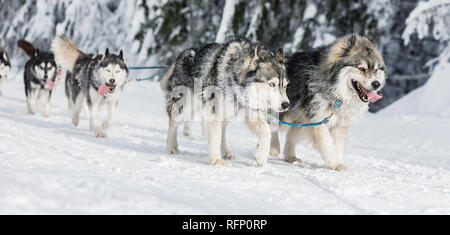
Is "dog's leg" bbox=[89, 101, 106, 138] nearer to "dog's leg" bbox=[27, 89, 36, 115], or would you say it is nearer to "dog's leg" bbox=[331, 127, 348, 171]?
"dog's leg" bbox=[27, 89, 36, 115]

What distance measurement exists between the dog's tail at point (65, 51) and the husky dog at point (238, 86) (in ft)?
12.6

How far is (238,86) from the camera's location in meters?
4.24

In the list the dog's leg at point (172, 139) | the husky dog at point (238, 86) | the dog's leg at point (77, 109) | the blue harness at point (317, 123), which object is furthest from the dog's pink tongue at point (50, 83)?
the blue harness at point (317, 123)

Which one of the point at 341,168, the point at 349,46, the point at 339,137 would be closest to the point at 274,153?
the point at 339,137

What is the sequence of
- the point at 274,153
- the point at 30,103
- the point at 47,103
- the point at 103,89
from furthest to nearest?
the point at 30,103 → the point at 47,103 → the point at 103,89 → the point at 274,153

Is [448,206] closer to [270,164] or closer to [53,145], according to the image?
[270,164]

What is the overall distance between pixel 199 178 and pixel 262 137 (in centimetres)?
92

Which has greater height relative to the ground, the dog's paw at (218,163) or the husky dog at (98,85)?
the husky dog at (98,85)

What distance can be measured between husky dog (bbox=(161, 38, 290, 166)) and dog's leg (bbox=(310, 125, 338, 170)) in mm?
567

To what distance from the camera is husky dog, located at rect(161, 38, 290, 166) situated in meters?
4.16

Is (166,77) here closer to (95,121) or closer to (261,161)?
(95,121)

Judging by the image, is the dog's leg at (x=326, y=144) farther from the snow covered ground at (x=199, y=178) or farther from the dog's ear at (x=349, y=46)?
the dog's ear at (x=349, y=46)

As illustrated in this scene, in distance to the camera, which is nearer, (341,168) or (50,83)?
(341,168)

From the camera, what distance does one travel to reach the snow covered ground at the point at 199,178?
250cm
